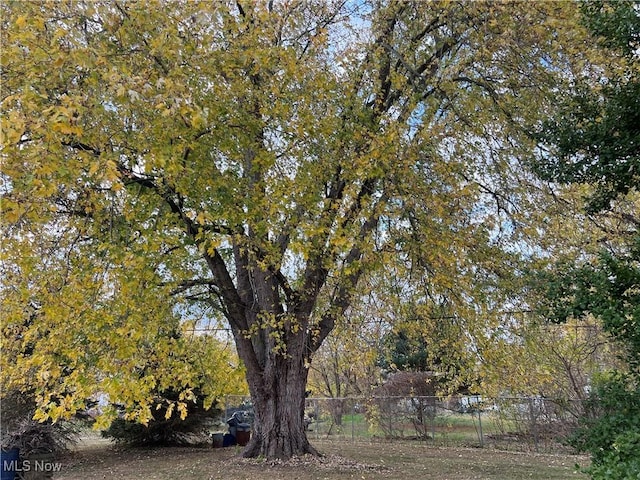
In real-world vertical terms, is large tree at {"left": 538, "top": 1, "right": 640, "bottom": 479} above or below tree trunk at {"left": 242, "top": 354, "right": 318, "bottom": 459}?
above

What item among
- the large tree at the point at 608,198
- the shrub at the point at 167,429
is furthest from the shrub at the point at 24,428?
the large tree at the point at 608,198

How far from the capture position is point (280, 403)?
27.5ft

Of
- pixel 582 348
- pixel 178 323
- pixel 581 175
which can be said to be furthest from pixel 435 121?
pixel 582 348

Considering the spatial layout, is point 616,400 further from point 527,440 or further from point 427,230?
point 527,440

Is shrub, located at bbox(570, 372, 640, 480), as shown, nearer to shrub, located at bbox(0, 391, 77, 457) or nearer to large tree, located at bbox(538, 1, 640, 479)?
large tree, located at bbox(538, 1, 640, 479)

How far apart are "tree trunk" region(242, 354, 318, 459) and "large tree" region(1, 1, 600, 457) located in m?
1.32

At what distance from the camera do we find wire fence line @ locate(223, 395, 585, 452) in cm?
1104

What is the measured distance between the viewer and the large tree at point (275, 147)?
462cm

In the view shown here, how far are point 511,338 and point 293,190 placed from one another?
4.19 meters

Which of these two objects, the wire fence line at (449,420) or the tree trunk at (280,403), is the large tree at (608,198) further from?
the wire fence line at (449,420)

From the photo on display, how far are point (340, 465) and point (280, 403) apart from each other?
148 cm

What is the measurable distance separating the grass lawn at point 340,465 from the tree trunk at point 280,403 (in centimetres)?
39

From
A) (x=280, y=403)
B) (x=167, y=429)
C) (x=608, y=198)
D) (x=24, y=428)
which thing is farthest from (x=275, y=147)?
(x=167, y=429)

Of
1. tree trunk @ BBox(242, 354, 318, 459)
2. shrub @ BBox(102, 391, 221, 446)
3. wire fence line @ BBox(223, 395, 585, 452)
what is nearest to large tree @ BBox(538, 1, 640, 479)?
tree trunk @ BBox(242, 354, 318, 459)
